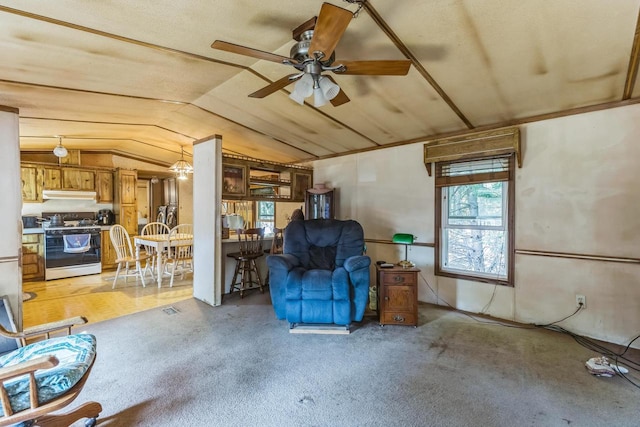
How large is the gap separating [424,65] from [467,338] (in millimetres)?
2521

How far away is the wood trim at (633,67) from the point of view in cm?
191

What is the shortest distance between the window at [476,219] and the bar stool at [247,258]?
2.52m

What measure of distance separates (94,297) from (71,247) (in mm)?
1781

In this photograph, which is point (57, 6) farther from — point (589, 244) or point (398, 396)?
point (589, 244)

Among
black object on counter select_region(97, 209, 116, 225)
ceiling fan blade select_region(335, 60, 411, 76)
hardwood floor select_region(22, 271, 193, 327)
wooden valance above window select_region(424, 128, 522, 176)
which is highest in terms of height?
ceiling fan blade select_region(335, 60, 411, 76)

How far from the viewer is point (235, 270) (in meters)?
4.40

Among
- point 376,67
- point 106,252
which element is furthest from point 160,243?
point 376,67

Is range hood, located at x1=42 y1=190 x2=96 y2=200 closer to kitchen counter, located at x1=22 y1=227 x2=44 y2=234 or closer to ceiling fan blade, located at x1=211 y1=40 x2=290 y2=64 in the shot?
kitchen counter, located at x1=22 y1=227 x2=44 y2=234

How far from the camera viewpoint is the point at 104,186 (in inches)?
244

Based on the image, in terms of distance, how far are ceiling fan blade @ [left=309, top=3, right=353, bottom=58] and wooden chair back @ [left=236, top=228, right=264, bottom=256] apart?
112 inches

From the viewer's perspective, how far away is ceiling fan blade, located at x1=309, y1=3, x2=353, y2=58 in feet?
4.78

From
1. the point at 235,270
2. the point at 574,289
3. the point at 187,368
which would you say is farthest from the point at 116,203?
the point at 574,289

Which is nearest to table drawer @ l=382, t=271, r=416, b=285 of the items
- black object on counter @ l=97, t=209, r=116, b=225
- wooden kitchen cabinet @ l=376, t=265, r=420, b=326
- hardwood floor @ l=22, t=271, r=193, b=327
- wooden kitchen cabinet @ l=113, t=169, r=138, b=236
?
wooden kitchen cabinet @ l=376, t=265, r=420, b=326

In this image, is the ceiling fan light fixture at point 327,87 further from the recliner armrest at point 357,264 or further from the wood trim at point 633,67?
the wood trim at point 633,67
